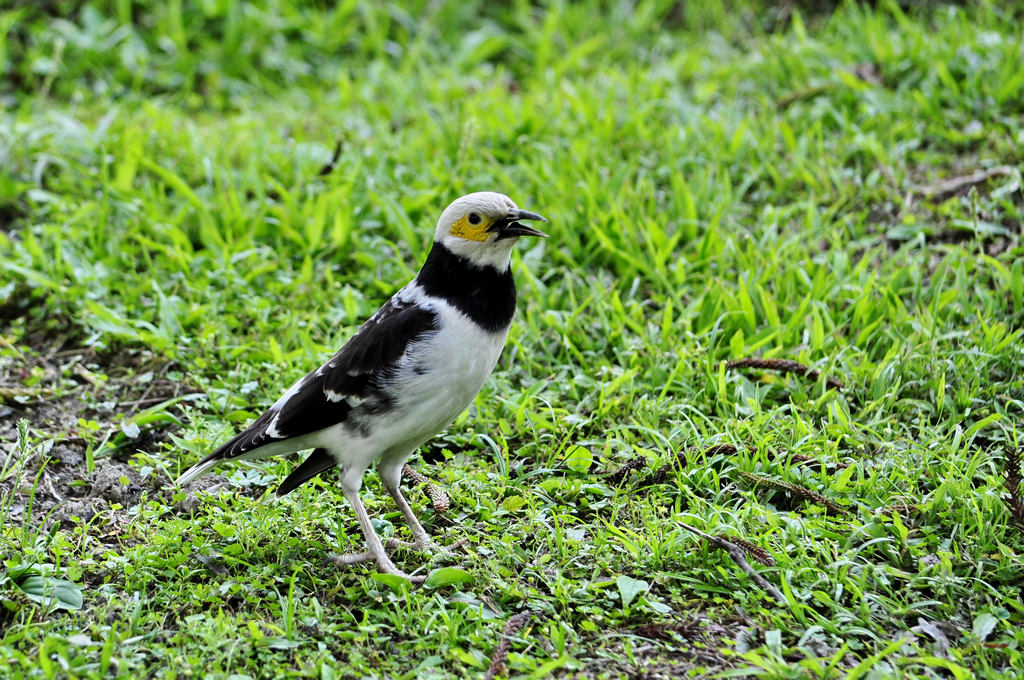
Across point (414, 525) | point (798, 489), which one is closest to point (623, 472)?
point (798, 489)

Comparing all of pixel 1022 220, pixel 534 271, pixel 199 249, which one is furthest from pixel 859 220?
pixel 199 249

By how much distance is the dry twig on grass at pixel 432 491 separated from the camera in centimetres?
443

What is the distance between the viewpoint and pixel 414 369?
3941 mm

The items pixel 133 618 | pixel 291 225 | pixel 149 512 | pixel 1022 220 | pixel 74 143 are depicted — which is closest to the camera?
pixel 133 618

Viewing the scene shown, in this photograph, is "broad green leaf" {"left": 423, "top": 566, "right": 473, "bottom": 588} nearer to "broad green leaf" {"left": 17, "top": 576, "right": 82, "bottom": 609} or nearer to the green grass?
the green grass

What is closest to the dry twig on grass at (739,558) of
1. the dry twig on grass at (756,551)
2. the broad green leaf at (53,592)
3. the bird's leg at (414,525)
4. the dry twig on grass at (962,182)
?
the dry twig on grass at (756,551)

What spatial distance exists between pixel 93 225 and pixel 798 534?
4.40 metres

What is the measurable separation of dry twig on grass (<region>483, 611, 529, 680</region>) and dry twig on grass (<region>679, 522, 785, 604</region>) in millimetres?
728

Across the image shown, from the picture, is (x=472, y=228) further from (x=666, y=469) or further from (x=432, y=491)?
(x=666, y=469)

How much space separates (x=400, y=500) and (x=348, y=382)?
0.58 meters

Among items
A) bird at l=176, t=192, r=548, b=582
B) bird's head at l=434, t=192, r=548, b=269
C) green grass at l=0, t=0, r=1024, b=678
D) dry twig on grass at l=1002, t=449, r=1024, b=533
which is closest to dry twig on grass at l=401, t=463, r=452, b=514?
green grass at l=0, t=0, r=1024, b=678

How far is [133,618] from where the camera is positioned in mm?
3664

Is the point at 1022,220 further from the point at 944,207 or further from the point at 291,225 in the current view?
the point at 291,225

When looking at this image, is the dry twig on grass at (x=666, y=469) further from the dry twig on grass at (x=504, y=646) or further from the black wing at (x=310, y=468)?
the black wing at (x=310, y=468)
